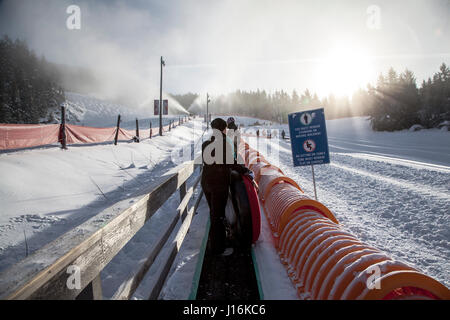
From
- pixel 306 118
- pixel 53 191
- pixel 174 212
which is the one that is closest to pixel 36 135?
pixel 53 191

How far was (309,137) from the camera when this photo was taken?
6.33 metres

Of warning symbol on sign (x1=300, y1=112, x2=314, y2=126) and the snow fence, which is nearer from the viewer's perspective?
warning symbol on sign (x1=300, y1=112, x2=314, y2=126)

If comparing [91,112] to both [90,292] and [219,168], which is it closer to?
[219,168]

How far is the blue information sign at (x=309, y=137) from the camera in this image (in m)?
6.10

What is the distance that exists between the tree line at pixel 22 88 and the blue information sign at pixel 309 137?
75.4m

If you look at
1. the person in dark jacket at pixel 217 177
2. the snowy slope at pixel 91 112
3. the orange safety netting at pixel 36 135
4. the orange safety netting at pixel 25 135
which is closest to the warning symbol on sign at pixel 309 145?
the person in dark jacket at pixel 217 177

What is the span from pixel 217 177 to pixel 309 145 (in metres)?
3.99

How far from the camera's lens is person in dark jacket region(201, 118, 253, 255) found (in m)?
3.45

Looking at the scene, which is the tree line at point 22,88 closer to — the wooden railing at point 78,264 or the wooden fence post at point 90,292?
the wooden railing at point 78,264

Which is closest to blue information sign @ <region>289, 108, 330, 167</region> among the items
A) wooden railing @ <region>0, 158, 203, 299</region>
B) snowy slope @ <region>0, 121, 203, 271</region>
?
snowy slope @ <region>0, 121, 203, 271</region>

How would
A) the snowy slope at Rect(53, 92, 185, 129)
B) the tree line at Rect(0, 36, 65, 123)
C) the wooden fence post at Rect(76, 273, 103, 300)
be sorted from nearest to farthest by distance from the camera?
the wooden fence post at Rect(76, 273, 103, 300) → the tree line at Rect(0, 36, 65, 123) → the snowy slope at Rect(53, 92, 185, 129)

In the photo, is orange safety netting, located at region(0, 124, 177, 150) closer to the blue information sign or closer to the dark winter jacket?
the dark winter jacket

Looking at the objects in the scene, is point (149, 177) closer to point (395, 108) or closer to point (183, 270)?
point (183, 270)
